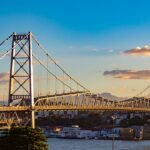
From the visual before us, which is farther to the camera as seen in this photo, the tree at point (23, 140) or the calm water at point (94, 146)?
the calm water at point (94, 146)

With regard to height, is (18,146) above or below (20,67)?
below

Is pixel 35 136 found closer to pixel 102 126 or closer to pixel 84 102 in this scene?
pixel 84 102

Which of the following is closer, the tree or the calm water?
the tree

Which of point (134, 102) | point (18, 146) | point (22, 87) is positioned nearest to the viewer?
point (18, 146)

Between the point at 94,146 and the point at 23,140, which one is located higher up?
the point at 94,146

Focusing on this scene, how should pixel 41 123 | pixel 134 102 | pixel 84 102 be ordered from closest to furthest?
1. pixel 84 102
2. pixel 134 102
3. pixel 41 123

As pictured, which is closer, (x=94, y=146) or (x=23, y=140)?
(x=23, y=140)

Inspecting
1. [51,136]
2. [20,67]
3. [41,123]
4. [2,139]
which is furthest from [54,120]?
[2,139]

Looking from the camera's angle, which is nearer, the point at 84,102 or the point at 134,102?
the point at 84,102
